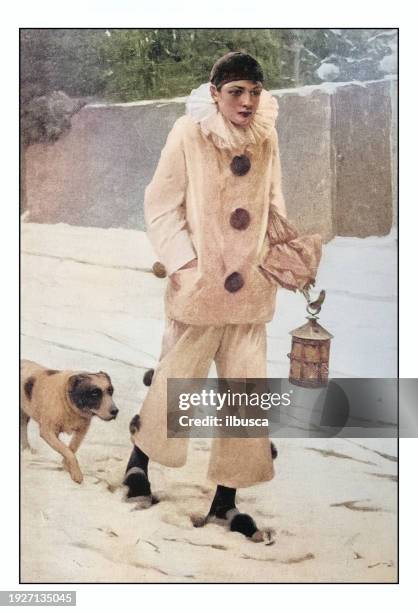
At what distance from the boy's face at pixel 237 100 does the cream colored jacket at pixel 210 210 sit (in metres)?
0.02

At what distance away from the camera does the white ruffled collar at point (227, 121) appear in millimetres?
2549

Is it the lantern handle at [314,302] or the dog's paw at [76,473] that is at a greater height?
the lantern handle at [314,302]

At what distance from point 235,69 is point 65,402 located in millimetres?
1293

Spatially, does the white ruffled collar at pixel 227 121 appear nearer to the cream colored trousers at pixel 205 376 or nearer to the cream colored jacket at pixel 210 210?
the cream colored jacket at pixel 210 210

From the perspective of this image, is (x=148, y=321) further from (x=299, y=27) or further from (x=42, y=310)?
(x=299, y=27)

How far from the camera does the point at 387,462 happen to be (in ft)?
8.57

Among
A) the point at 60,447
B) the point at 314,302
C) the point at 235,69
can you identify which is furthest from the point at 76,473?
the point at 235,69

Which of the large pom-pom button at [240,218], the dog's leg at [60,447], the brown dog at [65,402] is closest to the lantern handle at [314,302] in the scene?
the large pom-pom button at [240,218]

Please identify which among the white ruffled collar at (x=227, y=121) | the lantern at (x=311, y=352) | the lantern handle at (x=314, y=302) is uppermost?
the white ruffled collar at (x=227, y=121)

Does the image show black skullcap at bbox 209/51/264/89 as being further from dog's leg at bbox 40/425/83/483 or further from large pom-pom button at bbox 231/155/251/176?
dog's leg at bbox 40/425/83/483

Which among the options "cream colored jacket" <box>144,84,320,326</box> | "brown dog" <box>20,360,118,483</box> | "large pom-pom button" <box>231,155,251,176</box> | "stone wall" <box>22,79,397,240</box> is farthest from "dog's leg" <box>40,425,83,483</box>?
"large pom-pom button" <box>231,155,251,176</box>

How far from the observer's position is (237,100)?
2.54m

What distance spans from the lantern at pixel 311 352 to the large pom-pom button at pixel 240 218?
0.36m

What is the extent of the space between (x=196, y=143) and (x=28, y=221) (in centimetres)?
65
